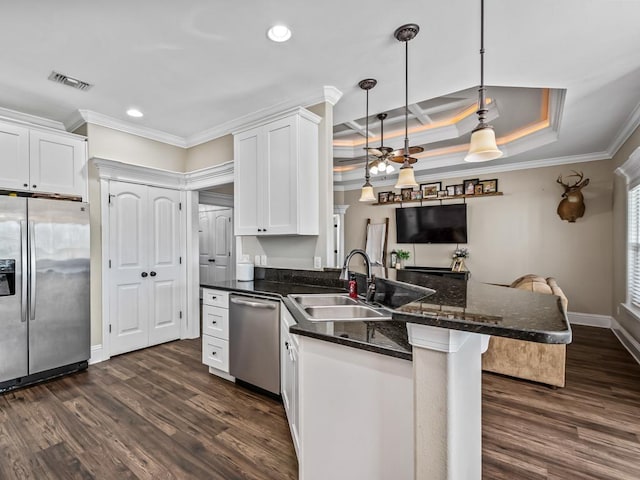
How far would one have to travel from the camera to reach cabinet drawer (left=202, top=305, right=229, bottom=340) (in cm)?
300

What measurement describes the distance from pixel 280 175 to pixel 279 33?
1.18m

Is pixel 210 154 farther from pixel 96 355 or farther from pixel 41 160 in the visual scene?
pixel 96 355

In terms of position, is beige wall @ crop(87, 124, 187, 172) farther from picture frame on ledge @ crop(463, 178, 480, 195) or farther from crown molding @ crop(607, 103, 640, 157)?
crown molding @ crop(607, 103, 640, 157)

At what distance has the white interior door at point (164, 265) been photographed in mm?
4020

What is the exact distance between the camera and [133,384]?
Result: 296 cm

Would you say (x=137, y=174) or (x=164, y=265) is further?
(x=164, y=265)

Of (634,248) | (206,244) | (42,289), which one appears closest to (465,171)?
(634,248)

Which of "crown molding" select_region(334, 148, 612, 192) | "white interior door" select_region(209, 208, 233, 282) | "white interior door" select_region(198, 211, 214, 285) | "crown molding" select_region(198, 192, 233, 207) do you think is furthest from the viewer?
"white interior door" select_region(198, 211, 214, 285)

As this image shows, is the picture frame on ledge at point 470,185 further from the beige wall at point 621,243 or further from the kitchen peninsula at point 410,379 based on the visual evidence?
the kitchen peninsula at point 410,379

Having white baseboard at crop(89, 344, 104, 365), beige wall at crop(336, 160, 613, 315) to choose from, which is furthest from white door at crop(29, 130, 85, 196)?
beige wall at crop(336, 160, 613, 315)

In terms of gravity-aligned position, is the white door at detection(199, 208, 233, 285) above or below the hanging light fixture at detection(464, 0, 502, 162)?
below

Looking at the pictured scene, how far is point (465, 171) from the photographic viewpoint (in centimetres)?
566

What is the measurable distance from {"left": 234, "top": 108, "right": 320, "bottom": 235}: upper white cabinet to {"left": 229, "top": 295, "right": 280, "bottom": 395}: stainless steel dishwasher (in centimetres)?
76

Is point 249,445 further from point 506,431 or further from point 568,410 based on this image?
point 568,410
